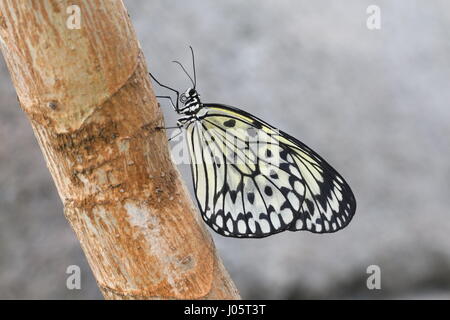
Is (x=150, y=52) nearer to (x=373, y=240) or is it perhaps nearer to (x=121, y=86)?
(x=373, y=240)

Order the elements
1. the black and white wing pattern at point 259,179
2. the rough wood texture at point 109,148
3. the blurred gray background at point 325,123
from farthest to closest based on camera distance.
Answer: the blurred gray background at point 325,123, the black and white wing pattern at point 259,179, the rough wood texture at point 109,148

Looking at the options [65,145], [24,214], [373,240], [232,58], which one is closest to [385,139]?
[373,240]

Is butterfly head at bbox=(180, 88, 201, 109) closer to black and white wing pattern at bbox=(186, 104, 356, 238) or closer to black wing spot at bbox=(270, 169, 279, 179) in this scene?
black and white wing pattern at bbox=(186, 104, 356, 238)

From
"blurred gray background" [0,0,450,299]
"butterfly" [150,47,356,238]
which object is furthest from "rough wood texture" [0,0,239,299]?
"blurred gray background" [0,0,450,299]

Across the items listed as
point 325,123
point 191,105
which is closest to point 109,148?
point 191,105

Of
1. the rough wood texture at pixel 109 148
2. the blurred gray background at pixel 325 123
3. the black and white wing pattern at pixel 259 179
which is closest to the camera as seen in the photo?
the rough wood texture at pixel 109 148

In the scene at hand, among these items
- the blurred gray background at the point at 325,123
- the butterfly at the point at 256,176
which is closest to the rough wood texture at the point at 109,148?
the butterfly at the point at 256,176

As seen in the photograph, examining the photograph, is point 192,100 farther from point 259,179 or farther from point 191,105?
point 259,179

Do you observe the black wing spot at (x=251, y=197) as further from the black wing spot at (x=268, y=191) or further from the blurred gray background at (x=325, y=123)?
the blurred gray background at (x=325, y=123)
